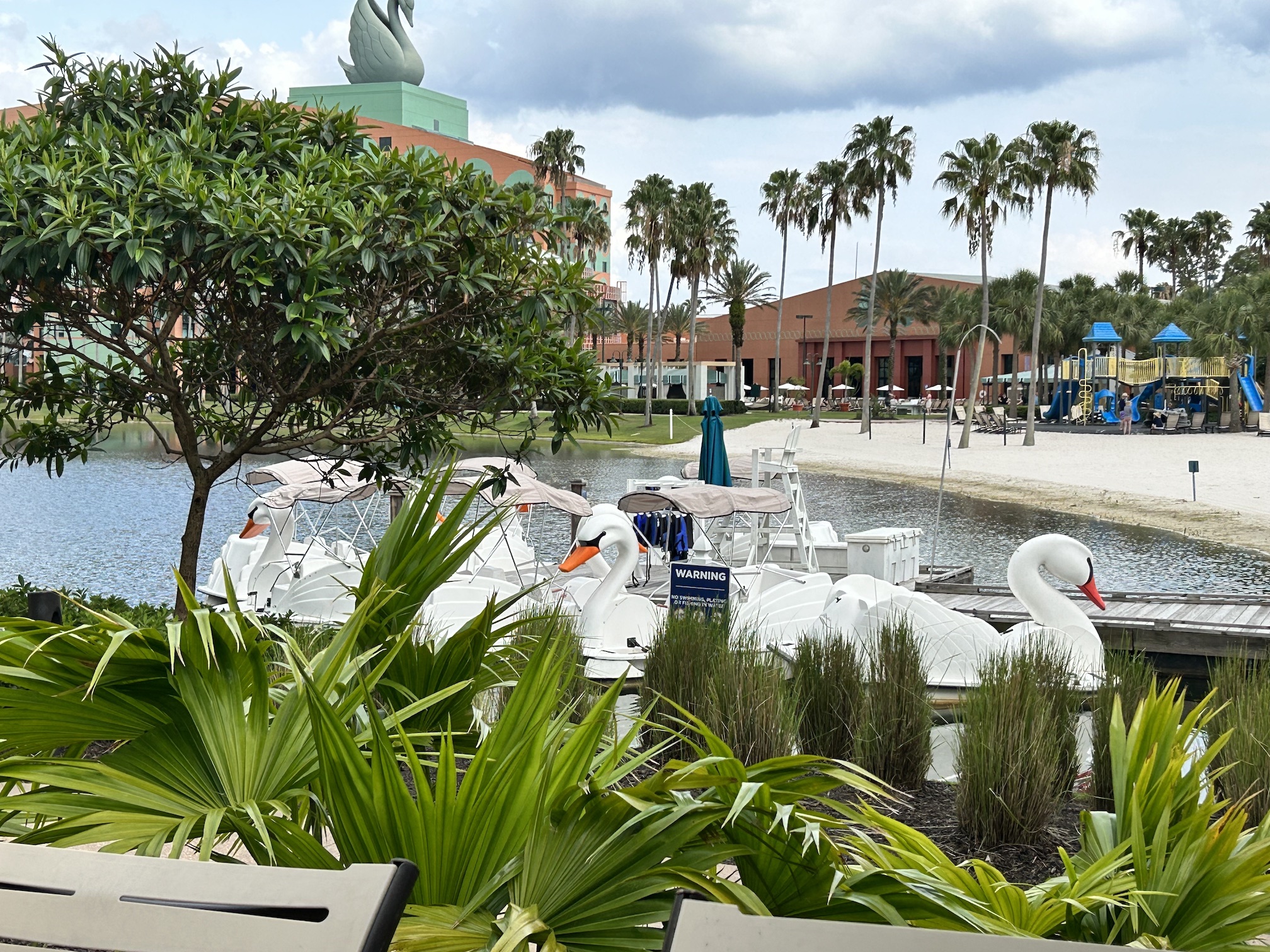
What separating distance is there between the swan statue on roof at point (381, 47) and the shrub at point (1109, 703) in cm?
7267

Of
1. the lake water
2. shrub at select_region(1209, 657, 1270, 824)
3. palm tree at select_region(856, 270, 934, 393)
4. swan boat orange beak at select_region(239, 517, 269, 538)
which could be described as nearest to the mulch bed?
shrub at select_region(1209, 657, 1270, 824)

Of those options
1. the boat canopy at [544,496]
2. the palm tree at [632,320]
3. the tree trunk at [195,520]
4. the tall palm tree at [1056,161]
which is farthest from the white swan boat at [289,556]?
the palm tree at [632,320]

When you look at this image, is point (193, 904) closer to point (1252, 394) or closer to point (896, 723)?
point (896, 723)

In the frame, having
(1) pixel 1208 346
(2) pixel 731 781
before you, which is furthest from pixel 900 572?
(1) pixel 1208 346

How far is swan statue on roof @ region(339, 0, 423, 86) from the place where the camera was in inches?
2798

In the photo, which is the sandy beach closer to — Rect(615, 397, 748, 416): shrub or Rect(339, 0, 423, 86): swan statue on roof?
Rect(615, 397, 748, 416): shrub

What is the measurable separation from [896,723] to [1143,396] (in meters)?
52.3

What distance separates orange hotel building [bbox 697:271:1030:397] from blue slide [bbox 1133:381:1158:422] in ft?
88.4

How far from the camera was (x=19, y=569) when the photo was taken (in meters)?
17.5

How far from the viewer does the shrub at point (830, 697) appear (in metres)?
6.06

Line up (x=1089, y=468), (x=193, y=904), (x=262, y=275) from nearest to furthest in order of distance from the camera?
(x=193, y=904) < (x=262, y=275) < (x=1089, y=468)

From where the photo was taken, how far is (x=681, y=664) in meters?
6.36

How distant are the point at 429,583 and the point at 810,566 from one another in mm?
Answer: 10615

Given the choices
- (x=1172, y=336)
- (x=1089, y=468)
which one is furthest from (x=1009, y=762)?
(x=1172, y=336)
